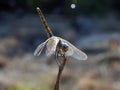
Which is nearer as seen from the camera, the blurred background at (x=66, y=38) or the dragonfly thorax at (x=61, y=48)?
the dragonfly thorax at (x=61, y=48)

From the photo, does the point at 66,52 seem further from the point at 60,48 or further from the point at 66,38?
the point at 66,38

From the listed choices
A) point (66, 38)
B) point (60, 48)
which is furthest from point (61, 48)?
point (66, 38)

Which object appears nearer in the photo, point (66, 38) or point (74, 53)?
point (74, 53)

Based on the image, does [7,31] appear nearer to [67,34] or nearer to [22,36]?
[22,36]

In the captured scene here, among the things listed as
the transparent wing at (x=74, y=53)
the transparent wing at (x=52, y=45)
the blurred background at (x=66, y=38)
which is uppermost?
the transparent wing at (x=52, y=45)

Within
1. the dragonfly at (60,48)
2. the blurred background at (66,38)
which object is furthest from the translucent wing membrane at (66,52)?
the blurred background at (66,38)

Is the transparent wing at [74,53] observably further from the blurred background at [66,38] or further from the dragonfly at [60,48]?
the blurred background at [66,38]

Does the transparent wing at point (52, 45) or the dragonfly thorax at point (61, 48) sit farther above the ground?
the transparent wing at point (52, 45)

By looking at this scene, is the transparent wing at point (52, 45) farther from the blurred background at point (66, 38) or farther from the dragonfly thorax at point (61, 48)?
the blurred background at point (66, 38)

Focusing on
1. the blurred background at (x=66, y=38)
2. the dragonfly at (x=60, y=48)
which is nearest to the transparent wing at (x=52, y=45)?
the dragonfly at (x=60, y=48)
